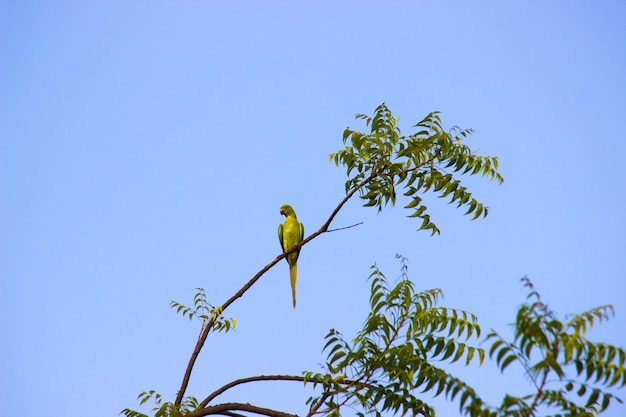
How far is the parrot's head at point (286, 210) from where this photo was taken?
1091cm

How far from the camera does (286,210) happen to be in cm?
1096

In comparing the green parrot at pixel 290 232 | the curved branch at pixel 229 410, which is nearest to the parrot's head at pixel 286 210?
the green parrot at pixel 290 232

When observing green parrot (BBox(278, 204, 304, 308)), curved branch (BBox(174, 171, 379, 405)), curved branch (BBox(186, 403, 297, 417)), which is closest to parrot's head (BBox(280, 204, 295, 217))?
green parrot (BBox(278, 204, 304, 308))

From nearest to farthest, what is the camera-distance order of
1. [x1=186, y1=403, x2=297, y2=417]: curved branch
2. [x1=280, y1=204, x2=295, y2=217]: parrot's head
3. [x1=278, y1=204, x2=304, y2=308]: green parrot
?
[x1=186, y1=403, x2=297, y2=417]: curved branch, [x1=278, y1=204, x2=304, y2=308]: green parrot, [x1=280, y1=204, x2=295, y2=217]: parrot's head

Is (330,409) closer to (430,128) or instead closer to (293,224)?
(430,128)

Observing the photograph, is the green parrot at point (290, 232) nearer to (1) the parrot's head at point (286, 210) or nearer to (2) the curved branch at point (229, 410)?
(1) the parrot's head at point (286, 210)

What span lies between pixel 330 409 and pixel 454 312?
3.91 ft

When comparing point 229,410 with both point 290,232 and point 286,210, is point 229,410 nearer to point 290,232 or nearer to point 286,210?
point 290,232

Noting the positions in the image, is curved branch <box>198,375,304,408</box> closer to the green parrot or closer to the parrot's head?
the green parrot

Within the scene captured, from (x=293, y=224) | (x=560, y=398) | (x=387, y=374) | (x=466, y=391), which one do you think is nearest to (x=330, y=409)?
(x=387, y=374)

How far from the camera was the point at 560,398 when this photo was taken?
3299 millimetres

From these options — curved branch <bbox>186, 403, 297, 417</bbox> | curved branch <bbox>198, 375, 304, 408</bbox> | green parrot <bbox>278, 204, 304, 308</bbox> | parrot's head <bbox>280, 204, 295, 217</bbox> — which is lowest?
curved branch <bbox>186, 403, 297, 417</bbox>

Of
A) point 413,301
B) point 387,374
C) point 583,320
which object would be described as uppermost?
point 413,301

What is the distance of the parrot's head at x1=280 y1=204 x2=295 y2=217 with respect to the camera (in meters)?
10.9
